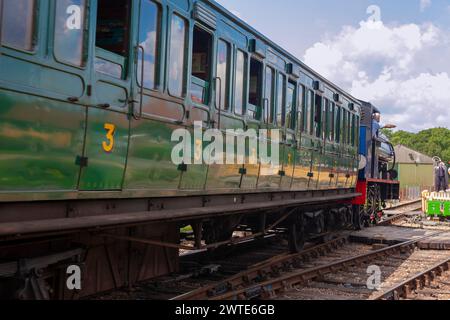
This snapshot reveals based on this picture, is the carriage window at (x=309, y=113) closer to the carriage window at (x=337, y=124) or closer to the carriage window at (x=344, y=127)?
the carriage window at (x=337, y=124)

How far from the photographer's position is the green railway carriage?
12.1 feet

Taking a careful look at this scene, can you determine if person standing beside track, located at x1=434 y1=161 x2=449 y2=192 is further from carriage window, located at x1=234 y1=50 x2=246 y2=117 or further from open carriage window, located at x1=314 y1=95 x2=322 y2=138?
carriage window, located at x1=234 y1=50 x2=246 y2=117

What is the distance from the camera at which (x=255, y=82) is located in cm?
837

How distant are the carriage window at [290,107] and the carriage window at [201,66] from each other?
2695mm

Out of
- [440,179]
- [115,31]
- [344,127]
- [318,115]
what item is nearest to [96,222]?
[115,31]

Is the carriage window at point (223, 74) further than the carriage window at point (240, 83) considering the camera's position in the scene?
No

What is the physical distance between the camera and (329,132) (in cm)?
1159

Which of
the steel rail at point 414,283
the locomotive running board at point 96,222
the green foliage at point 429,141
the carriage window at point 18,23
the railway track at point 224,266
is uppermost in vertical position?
the green foliage at point 429,141

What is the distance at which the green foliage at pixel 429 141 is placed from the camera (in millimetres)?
108250

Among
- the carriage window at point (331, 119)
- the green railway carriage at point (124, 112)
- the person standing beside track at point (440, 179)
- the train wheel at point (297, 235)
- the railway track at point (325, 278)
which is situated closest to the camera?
the green railway carriage at point (124, 112)

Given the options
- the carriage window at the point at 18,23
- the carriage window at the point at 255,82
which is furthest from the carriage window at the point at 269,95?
the carriage window at the point at 18,23

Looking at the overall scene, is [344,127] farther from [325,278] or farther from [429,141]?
[429,141]

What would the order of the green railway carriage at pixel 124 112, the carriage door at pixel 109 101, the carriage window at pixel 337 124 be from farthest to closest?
the carriage window at pixel 337 124, the carriage door at pixel 109 101, the green railway carriage at pixel 124 112

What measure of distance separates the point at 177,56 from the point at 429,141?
377 ft
